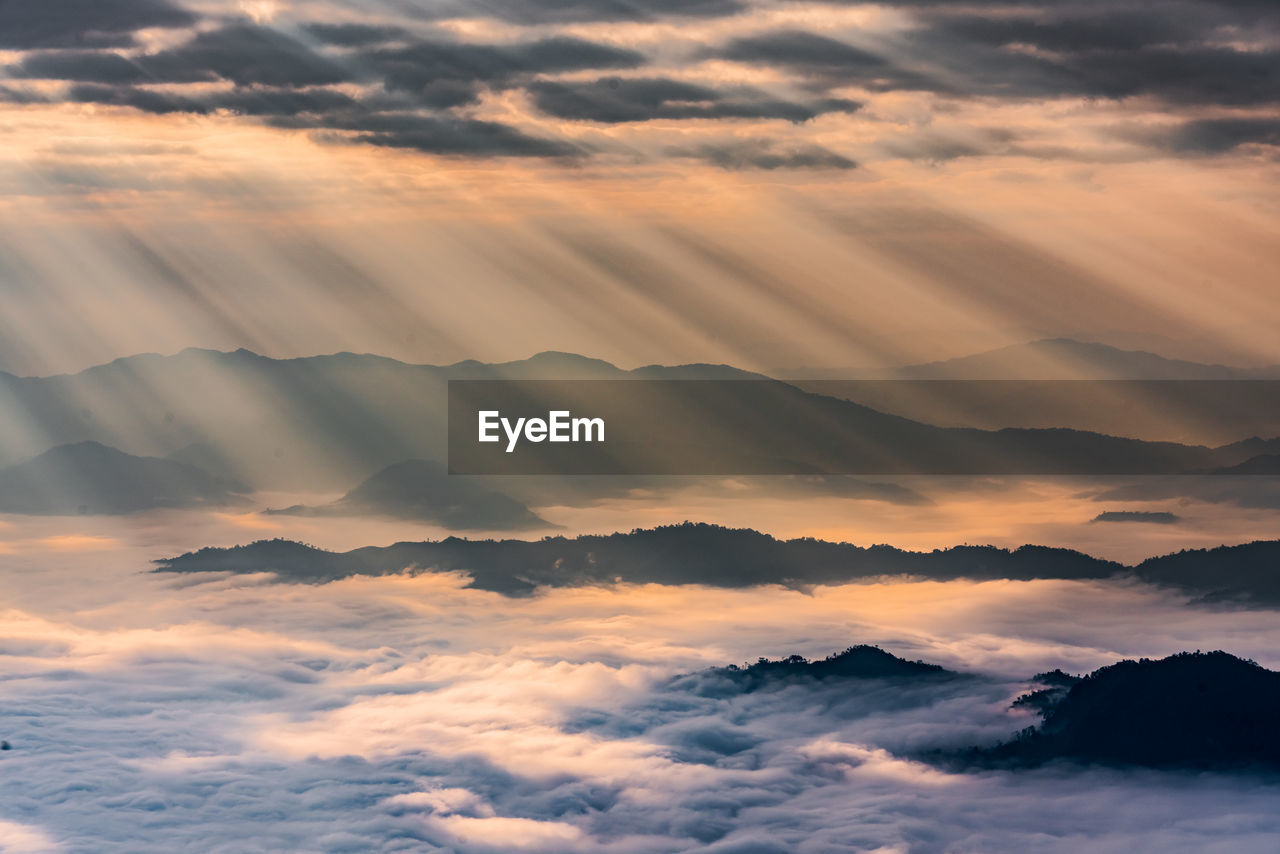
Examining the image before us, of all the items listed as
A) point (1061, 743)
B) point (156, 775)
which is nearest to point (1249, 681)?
point (1061, 743)

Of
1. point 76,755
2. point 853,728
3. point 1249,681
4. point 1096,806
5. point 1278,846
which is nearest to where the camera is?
point 1278,846

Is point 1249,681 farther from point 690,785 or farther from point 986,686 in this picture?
point 690,785

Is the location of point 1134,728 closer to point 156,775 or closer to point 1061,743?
point 1061,743

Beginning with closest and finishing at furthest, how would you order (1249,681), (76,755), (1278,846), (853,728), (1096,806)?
(1278,846)
(1096,806)
(1249,681)
(76,755)
(853,728)

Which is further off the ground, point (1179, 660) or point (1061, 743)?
point (1179, 660)

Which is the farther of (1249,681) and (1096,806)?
(1249,681)

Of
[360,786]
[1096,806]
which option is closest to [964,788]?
[1096,806]
